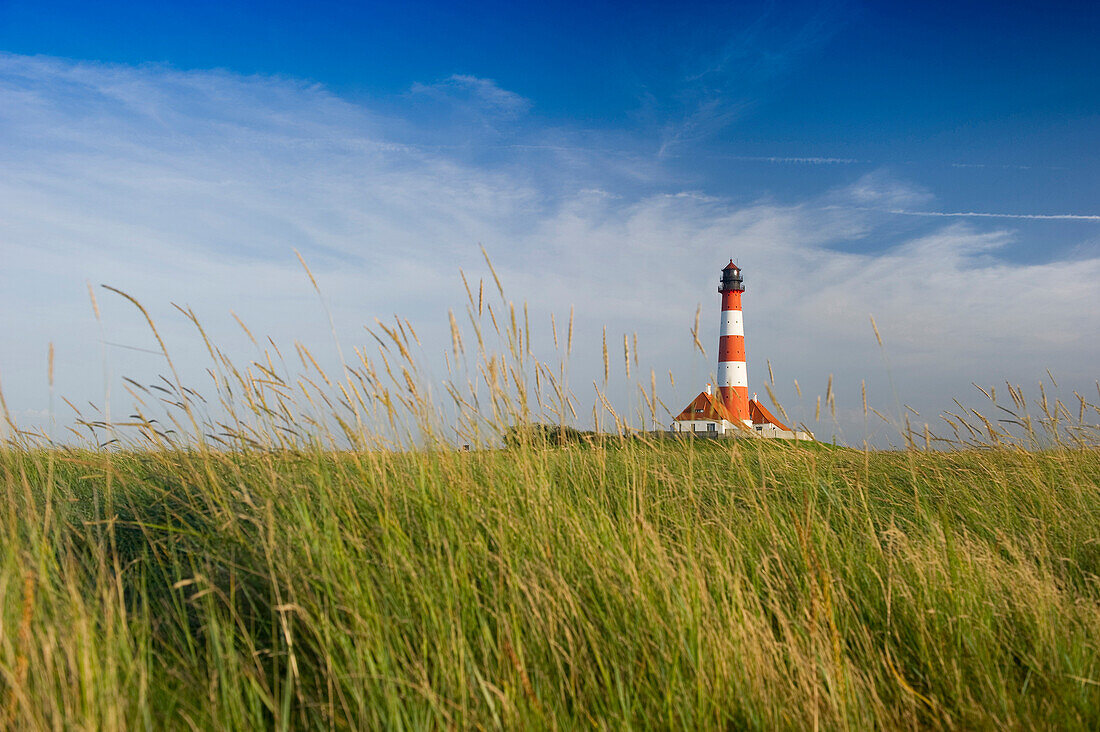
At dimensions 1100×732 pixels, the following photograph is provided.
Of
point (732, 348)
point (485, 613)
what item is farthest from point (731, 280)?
point (485, 613)

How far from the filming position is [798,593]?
2.48 m

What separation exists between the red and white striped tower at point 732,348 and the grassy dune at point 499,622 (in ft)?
81.4

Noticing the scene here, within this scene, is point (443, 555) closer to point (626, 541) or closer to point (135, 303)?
point (626, 541)

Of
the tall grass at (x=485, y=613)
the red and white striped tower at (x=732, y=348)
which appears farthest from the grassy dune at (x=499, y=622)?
the red and white striped tower at (x=732, y=348)

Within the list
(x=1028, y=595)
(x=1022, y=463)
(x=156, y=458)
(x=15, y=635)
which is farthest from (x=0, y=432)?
(x=1022, y=463)

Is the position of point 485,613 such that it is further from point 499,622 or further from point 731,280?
point 731,280

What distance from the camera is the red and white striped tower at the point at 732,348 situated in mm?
28062

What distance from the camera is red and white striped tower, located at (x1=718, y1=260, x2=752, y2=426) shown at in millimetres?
28062

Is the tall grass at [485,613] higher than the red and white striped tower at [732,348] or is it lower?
lower

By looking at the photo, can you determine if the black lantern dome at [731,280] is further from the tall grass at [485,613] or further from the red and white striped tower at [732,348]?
the tall grass at [485,613]

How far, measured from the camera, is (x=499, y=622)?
204cm

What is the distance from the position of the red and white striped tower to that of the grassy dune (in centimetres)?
2480

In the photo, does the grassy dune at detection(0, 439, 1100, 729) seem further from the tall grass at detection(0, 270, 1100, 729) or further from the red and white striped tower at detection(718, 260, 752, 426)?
the red and white striped tower at detection(718, 260, 752, 426)

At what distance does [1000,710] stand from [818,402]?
1739 mm
